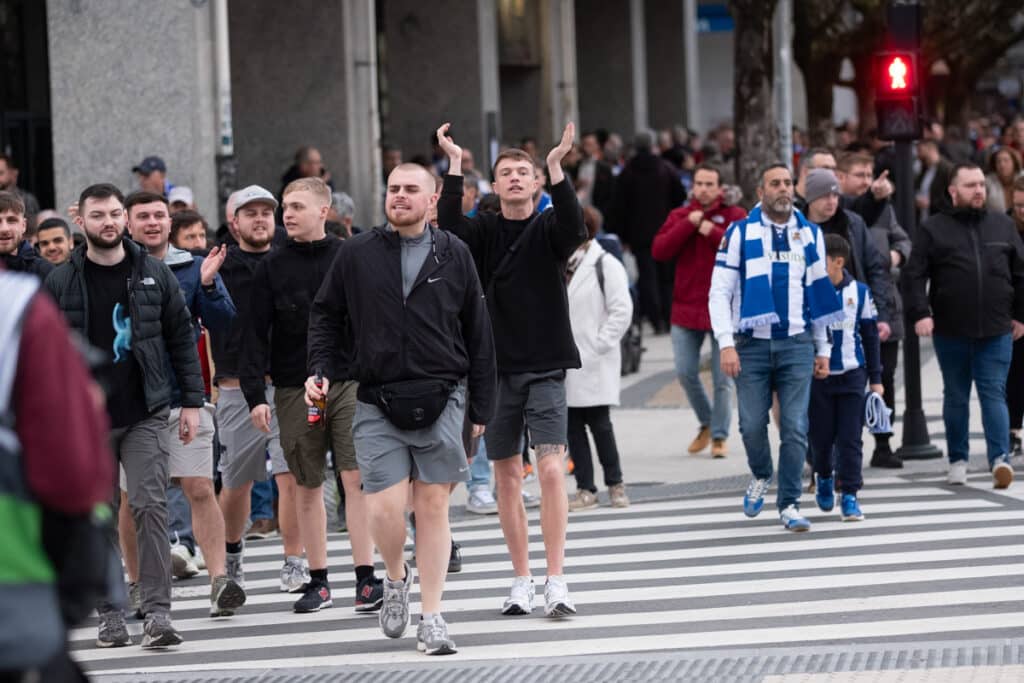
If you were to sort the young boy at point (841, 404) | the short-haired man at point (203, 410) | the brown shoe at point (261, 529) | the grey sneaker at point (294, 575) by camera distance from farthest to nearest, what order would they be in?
the brown shoe at point (261, 529)
the young boy at point (841, 404)
the grey sneaker at point (294, 575)
the short-haired man at point (203, 410)

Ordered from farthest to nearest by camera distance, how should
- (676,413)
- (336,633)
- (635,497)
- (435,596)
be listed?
(676,413) → (635,497) → (336,633) → (435,596)

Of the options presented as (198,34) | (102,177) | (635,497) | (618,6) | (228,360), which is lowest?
(635,497)

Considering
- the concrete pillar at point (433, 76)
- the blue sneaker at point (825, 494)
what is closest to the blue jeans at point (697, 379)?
the blue sneaker at point (825, 494)

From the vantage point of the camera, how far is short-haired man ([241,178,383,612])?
8.88 m

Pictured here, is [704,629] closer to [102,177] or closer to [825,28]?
[102,177]

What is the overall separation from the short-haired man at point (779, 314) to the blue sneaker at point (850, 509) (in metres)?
0.34

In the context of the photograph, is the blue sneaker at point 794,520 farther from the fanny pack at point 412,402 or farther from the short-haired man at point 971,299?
the fanny pack at point 412,402

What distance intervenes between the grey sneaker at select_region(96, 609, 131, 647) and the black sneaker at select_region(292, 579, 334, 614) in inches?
33.6

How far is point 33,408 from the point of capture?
390 cm

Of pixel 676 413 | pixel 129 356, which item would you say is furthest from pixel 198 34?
pixel 129 356

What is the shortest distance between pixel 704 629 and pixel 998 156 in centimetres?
1111

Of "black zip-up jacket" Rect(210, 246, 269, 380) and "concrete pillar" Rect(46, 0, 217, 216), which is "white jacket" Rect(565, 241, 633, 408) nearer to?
"black zip-up jacket" Rect(210, 246, 269, 380)

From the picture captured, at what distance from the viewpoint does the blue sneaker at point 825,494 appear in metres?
11.0

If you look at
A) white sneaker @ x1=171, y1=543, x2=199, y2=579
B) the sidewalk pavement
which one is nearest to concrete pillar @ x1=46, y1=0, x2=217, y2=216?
the sidewalk pavement
